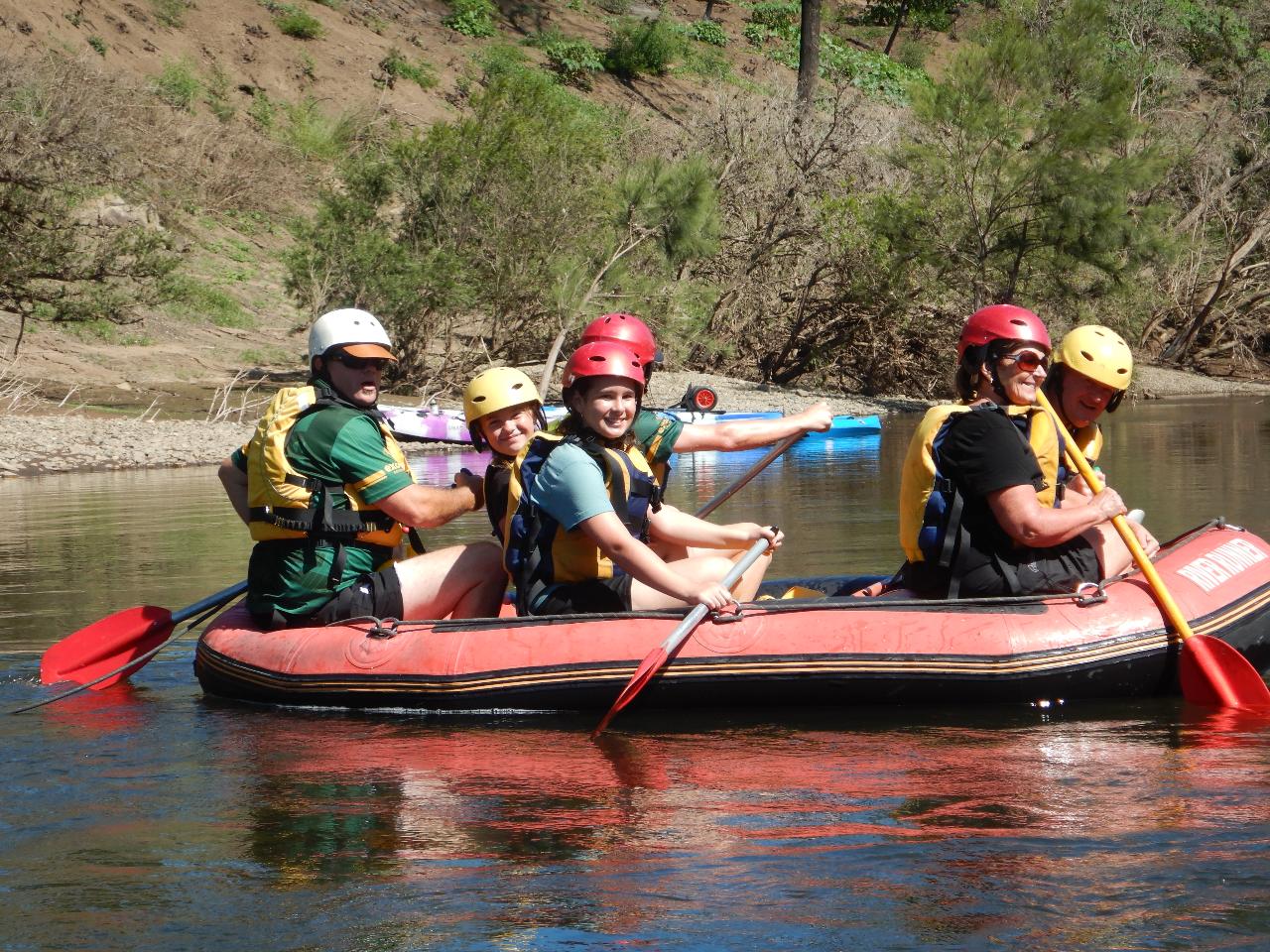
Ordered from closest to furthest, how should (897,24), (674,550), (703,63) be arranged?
1. (674,550)
2. (703,63)
3. (897,24)

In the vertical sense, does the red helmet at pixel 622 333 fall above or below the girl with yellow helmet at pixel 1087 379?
above

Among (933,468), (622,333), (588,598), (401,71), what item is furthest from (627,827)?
(401,71)

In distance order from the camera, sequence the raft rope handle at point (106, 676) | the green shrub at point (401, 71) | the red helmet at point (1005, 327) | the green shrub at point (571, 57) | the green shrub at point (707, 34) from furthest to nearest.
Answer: the green shrub at point (707, 34) → the green shrub at point (571, 57) → the green shrub at point (401, 71) → the raft rope handle at point (106, 676) → the red helmet at point (1005, 327)

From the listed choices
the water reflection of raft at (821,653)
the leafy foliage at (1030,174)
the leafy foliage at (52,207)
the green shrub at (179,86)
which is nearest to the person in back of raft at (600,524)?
the water reflection of raft at (821,653)

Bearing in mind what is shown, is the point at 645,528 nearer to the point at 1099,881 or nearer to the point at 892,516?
the point at 1099,881

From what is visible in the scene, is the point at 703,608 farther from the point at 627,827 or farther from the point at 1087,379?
the point at 1087,379

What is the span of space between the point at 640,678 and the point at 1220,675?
1.79 meters

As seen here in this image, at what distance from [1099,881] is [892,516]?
7.12 metres

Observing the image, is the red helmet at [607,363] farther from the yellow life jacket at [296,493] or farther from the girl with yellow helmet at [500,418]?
the yellow life jacket at [296,493]

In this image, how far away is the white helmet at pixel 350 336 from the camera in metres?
5.09

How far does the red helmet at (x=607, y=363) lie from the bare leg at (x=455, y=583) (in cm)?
99

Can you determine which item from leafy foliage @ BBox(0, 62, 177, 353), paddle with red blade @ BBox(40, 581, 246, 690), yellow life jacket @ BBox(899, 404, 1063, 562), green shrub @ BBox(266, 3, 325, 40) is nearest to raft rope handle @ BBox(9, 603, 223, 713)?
paddle with red blade @ BBox(40, 581, 246, 690)

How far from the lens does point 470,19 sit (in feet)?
128

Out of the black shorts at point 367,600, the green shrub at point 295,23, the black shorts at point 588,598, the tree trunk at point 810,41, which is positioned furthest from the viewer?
the green shrub at point 295,23
